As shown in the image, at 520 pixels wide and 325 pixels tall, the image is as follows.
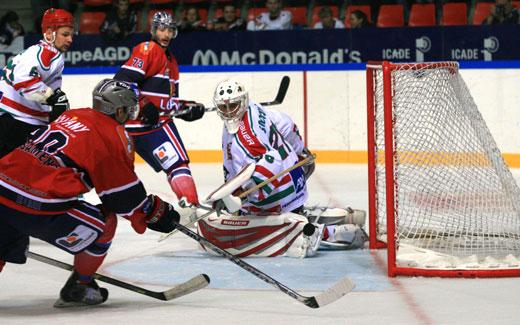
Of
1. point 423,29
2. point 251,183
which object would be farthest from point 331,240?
point 423,29

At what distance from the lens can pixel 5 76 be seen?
5.72 meters

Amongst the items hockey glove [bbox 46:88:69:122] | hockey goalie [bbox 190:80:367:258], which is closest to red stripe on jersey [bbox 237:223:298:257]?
hockey goalie [bbox 190:80:367:258]

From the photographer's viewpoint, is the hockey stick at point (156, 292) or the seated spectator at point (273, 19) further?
the seated spectator at point (273, 19)

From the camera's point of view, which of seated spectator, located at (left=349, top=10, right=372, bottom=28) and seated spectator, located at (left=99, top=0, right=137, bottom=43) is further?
seated spectator, located at (left=99, top=0, right=137, bottom=43)

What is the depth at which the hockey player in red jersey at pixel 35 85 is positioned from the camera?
18.1 ft

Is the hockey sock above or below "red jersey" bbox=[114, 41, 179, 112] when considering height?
below

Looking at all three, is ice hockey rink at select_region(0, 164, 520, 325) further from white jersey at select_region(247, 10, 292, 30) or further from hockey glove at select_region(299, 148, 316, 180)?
white jersey at select_region(247, 10, 292, 30)

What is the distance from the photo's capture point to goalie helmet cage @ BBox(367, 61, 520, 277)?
4914mm

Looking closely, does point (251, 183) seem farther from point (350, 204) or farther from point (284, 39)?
point (284, 39)

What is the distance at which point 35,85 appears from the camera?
217 inches

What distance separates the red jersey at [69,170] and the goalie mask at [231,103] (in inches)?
56.6

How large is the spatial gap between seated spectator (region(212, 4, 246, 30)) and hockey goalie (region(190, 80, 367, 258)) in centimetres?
465

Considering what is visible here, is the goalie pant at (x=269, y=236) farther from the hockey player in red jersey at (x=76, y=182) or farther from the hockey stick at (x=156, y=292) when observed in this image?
the hockey player in red jersey at (x=76, y=182)

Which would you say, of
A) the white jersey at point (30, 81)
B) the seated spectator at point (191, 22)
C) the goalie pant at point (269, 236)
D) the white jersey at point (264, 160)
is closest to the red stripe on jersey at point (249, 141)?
the white jersey at point (264, 160)
